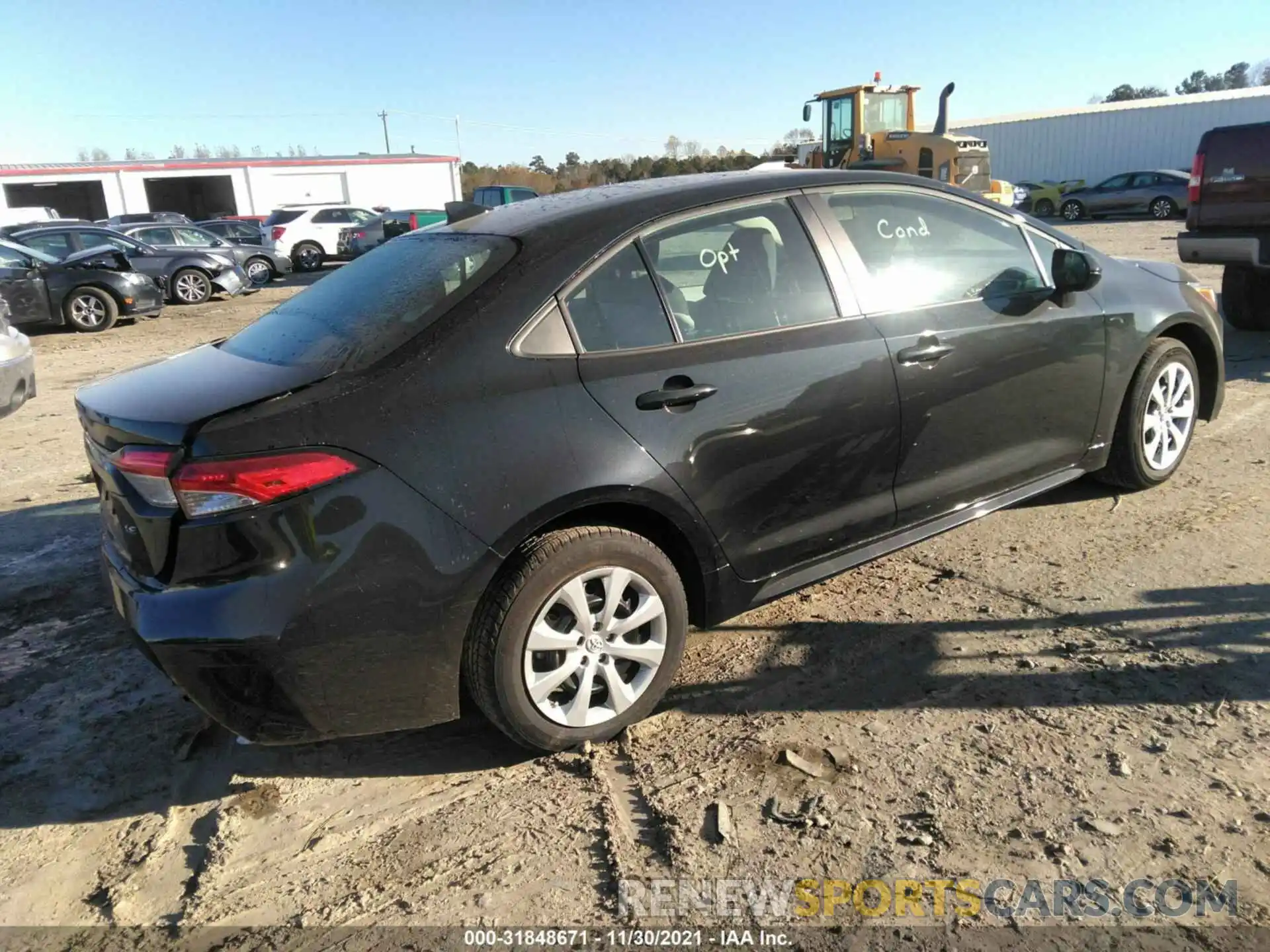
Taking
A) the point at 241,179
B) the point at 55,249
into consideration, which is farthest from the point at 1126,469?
the point at 241,179

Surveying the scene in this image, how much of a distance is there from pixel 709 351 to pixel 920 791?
1.50 m

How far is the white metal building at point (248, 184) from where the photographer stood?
1654 inches

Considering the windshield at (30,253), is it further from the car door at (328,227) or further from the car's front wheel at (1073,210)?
the car's front wheel at (1073,210)

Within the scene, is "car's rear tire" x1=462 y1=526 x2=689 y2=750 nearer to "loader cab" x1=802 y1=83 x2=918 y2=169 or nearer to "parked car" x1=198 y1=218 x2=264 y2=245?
"loader cab" x1=802 y1=83 x2=918 y2=169

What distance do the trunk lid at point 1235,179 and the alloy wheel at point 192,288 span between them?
Answer: 51.6 ft

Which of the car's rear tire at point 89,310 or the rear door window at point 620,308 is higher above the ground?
the rear door window at point 620,308

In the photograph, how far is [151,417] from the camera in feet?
8.38

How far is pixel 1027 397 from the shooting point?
3.88 m

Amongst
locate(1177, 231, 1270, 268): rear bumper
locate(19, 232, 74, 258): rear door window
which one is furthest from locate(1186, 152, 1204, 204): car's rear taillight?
locate(19, 232, 74, 258): rear door window

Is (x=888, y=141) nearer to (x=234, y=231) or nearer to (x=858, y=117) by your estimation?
(x=858, y=117)

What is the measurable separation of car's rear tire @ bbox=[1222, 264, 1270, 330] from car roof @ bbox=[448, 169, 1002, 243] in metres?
6.17

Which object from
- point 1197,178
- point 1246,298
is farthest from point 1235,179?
point 1246,298

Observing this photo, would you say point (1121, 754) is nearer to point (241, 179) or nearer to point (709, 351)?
point (709, 351)

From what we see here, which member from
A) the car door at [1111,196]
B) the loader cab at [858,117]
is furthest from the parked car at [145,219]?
the car door at [1111,196]
